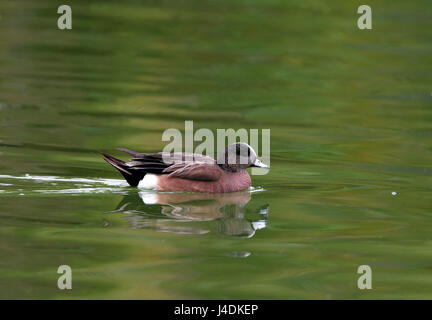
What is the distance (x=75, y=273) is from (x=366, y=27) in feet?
49.6

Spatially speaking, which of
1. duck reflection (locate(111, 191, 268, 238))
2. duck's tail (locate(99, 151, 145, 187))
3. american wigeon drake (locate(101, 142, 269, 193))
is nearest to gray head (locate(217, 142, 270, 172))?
american wigeon drake (locate(101, 142, 269, 193))

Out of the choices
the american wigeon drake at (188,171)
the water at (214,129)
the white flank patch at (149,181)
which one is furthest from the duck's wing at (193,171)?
the water at (214,129)

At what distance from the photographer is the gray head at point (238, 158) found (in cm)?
941

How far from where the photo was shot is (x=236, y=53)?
17.8 m

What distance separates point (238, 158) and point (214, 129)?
2.49 meters

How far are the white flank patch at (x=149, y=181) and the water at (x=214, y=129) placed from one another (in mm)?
137

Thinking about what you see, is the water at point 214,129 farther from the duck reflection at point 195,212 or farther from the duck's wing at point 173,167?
the duck's wing at point 173,167

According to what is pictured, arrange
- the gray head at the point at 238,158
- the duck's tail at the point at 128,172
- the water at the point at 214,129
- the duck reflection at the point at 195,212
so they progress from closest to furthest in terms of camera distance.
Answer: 1. the water at the point at 214,129
2. the duck reflection at the point at 195,212
3. the duck's tail at the point at 128,172
4. the gray head at the point at 238,158

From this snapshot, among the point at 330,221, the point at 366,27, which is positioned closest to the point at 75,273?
the point at 330,221

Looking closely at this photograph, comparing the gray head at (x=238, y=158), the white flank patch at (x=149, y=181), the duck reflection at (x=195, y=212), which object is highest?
the gray head at (x=238, y=158)

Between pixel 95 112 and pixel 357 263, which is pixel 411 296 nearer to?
pixel 357 263

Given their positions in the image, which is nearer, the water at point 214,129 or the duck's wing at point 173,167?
the water at point 214,129

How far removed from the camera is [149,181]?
9258mm

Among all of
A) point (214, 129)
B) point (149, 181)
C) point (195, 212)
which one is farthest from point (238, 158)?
point (214, 129)
